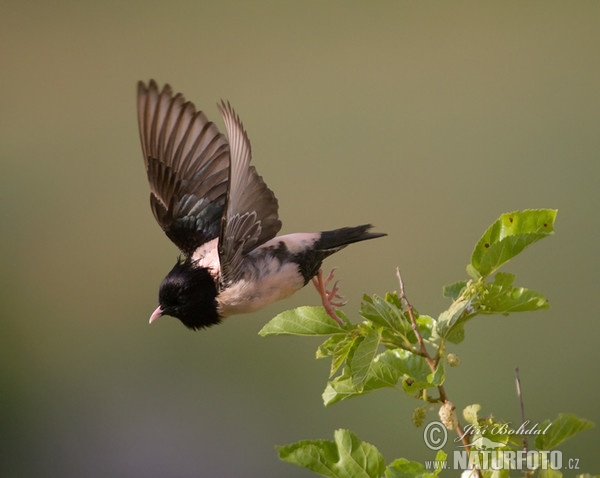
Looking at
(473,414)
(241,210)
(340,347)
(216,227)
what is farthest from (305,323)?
(216,227)

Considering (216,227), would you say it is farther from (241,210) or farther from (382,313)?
(382,313)

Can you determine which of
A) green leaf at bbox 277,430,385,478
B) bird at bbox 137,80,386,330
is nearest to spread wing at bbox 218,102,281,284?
bird at bbox 137,80,386,330

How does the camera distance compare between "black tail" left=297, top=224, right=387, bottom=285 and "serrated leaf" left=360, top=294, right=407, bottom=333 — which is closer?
"serrated leaf" left=360, top=294, right=407, bottom=333

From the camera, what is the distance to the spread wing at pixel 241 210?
815mm

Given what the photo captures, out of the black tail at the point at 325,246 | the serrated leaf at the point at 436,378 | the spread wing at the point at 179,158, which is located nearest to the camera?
the serrated leaf at the point at 436,378

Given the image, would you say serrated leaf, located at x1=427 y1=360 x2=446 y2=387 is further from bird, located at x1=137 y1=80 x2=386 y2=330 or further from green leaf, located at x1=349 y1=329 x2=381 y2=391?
bird, located at x1=137 y1=80 x2=386 y2=330

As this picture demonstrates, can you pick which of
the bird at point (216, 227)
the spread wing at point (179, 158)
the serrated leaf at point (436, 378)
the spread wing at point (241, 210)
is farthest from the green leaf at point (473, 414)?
the spread wing at point (179, 158)

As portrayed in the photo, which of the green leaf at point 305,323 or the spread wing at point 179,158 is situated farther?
the spread wing at point 179,158

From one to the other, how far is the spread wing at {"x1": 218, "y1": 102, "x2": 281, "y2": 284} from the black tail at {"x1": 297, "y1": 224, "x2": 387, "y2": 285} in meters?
0.06

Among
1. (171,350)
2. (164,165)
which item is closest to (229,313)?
(164,165)

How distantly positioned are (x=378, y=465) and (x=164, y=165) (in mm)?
628

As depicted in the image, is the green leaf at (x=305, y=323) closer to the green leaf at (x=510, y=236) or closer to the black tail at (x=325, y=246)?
the green leaf at (x=510, y=236)

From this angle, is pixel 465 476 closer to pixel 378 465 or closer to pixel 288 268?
pixel 378 465

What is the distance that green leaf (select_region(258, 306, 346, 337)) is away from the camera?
1.96ft
